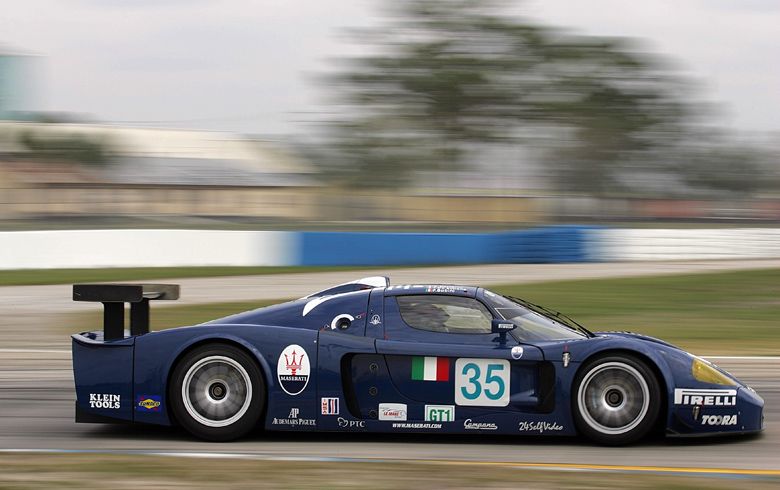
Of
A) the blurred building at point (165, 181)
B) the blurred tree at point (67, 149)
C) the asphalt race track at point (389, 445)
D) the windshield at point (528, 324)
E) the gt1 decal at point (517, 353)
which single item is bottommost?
the asphalt race track at point (389, 445)

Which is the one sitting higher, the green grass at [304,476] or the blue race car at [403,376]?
the blue race car at [403,376]

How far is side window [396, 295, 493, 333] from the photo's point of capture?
20.9 ft

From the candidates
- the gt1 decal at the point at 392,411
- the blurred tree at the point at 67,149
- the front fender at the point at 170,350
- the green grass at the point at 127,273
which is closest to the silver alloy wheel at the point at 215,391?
the front fender at the point at 170,350

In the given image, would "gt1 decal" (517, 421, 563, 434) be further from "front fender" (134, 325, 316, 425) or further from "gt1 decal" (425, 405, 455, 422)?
"front fender" (134, 325, 316, 425)

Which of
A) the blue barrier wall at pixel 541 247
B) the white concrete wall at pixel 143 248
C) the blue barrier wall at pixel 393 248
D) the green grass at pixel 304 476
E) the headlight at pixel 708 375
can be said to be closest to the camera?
the green grass at pixel 304 476

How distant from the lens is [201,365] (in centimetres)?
640

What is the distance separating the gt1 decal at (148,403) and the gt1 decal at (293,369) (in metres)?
0.81

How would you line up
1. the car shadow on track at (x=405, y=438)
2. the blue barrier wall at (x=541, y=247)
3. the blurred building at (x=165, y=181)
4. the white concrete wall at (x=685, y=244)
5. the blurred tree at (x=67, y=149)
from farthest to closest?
the blurred tree at (x=67, y=149), the blurred building at (x=165, y=181), the white concrete wall at (x=685, y=244), the blue barrier wall at (x=541, y=247), the car shadow on track at (x=405, y=438)

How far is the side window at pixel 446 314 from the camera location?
20.9 feet

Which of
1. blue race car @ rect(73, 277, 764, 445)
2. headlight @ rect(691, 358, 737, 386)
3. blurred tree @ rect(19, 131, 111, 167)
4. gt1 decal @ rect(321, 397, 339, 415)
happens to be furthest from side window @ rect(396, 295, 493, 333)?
blurred tree @ rect(19, 131, 111, 167)

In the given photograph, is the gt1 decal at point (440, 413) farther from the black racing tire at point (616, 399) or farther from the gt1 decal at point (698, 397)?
the gt1 decal at point (698, 397)

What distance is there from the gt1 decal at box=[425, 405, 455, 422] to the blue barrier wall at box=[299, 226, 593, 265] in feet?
57.6

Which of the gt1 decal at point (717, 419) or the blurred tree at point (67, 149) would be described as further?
the blurred tree at point (67, 149)

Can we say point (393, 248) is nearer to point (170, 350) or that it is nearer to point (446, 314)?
point (446, 314)
